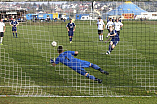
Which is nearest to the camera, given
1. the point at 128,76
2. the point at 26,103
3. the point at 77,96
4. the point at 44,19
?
the point at 26,103

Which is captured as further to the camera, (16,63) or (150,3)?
(16,63)

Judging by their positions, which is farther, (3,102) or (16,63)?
(16,63)

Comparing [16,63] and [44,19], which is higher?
[44,19]

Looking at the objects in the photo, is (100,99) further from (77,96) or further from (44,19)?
(44,19)

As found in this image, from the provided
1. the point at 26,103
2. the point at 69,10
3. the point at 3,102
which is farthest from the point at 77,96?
the point at 69,10

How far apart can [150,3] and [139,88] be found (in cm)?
242

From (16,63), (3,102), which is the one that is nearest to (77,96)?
(3,102)

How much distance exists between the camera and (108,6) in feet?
26.7

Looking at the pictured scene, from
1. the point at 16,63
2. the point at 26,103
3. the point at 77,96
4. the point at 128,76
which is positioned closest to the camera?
the point at 26,103

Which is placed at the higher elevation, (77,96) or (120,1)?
(120,1)

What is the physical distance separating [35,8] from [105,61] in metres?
5.52

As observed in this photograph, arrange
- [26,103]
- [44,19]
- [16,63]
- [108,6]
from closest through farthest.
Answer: [26,103] < [108,6] < [44,19] < [16,63]

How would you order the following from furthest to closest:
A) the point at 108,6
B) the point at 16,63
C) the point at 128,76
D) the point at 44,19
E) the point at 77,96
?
the point at 16,63, the point at 128,76, the point at 44,19, the point at 108,6, the point at 77,96

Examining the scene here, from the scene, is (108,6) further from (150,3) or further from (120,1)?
(150,3)
